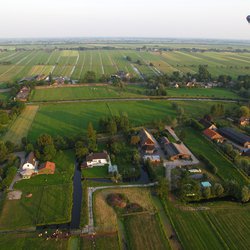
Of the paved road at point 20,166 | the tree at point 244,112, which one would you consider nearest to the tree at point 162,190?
the paved road at point 20,166

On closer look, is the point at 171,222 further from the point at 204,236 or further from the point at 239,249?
the point at 239,249

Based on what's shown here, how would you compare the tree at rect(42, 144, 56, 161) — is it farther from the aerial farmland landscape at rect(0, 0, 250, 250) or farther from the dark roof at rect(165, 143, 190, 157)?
the dark roof at rect(165, 143, 190, 157)

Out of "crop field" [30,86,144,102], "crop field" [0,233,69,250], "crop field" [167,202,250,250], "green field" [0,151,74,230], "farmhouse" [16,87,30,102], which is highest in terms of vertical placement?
"farmhouse" [16,87,30,102]

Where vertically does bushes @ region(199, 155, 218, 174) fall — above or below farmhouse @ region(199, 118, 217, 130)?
below

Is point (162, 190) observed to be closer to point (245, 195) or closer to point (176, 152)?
point (245, 195)

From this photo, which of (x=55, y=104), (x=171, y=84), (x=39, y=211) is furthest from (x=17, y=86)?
(x=39, y=211)

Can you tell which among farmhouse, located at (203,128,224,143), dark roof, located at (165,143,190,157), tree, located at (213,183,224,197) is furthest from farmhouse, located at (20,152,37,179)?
farmhouse, located at (203,128,224,143)

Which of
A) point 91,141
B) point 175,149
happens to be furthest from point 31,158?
point 175,149
